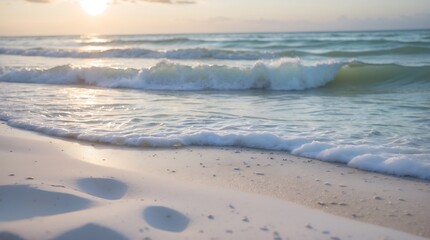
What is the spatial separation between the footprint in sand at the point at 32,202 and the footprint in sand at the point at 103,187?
31cm

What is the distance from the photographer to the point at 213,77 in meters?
13.4

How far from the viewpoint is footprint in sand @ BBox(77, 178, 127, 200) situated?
3789 mm

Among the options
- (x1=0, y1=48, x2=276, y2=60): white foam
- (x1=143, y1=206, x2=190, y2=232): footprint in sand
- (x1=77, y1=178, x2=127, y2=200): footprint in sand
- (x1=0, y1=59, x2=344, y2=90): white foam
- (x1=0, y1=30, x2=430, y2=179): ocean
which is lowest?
(x1=143, y1=206, x2=190, y2=232): footprint in sand

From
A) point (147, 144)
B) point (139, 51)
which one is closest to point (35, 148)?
point (147, 144)

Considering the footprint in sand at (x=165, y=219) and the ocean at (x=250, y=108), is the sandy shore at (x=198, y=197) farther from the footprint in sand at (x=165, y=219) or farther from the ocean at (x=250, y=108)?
the ocean at (x=250, y=108)

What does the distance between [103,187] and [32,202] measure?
657 mm

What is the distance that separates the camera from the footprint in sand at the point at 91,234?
2885 millimetres

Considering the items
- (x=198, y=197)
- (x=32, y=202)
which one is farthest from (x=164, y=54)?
(x=32, y=202)

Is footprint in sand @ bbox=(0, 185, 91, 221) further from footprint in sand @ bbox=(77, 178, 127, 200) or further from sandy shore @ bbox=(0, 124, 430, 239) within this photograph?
Result: footprint in sand @ bbox=(77, 178, 127, 200)

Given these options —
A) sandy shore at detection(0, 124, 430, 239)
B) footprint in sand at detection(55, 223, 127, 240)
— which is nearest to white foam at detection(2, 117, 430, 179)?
sandy shore at detection(0, 124, 430, 239)

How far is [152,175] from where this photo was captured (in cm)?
438

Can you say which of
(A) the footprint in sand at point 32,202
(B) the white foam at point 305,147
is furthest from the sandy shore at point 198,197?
(B) the white foam at point 305,147

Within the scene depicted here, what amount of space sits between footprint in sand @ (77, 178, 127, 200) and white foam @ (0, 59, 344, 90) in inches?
345

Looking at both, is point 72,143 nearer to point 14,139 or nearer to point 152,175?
point 14,139
